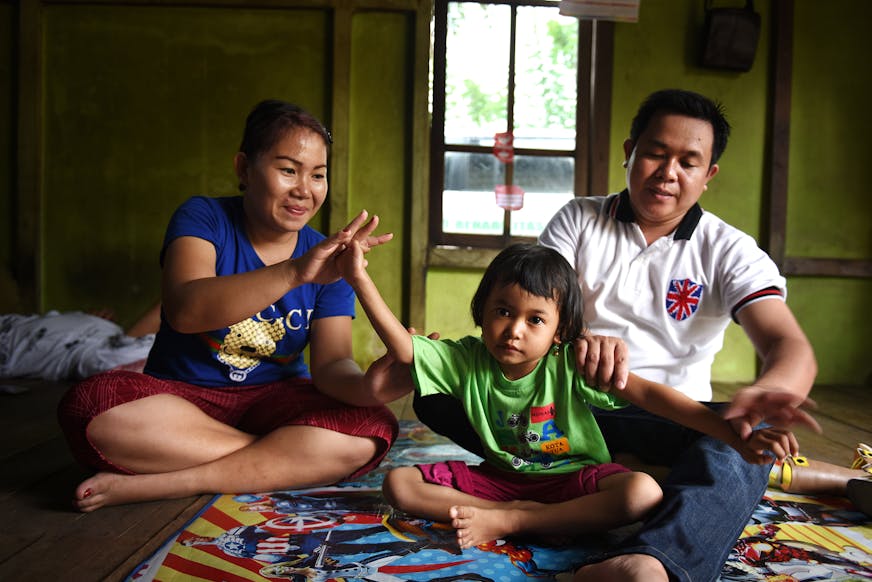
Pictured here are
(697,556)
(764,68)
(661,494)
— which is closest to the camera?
(697,556)

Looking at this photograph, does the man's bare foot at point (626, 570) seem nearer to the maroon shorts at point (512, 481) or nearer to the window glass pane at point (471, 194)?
the maroon shorts at point (512, 481)

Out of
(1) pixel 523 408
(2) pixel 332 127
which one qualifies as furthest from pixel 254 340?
(2) pixel 332 127

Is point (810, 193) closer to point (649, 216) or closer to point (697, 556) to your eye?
point (649, 216)

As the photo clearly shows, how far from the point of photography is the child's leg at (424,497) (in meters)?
1.43

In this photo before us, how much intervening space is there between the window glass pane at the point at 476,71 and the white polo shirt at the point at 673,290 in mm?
2152

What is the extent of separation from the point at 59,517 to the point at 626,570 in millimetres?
1119

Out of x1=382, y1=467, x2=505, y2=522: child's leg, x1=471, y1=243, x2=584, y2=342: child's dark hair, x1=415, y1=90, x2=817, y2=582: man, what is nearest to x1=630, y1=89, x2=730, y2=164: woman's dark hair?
x1=415, y1=90, x2=817, y2=582: man

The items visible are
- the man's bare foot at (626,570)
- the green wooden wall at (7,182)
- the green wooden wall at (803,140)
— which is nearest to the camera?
the man's bare foot at (626,570)

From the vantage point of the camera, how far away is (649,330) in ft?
5.41

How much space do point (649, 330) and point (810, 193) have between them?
2.50 meters

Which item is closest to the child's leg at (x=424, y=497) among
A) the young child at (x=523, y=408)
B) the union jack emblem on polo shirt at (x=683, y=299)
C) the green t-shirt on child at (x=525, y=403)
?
the young child at (x=523, y=408)

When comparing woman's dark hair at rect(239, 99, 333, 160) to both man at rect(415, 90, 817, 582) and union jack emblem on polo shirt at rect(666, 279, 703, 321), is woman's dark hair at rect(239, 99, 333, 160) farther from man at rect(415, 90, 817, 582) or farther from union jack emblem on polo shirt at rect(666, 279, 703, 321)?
union jack emblem on polo shirt at rect(666, 279, 703, 321)

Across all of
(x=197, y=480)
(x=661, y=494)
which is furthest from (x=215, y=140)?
(x=661, y=494)

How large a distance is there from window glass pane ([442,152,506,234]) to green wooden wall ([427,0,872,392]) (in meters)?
0.29
